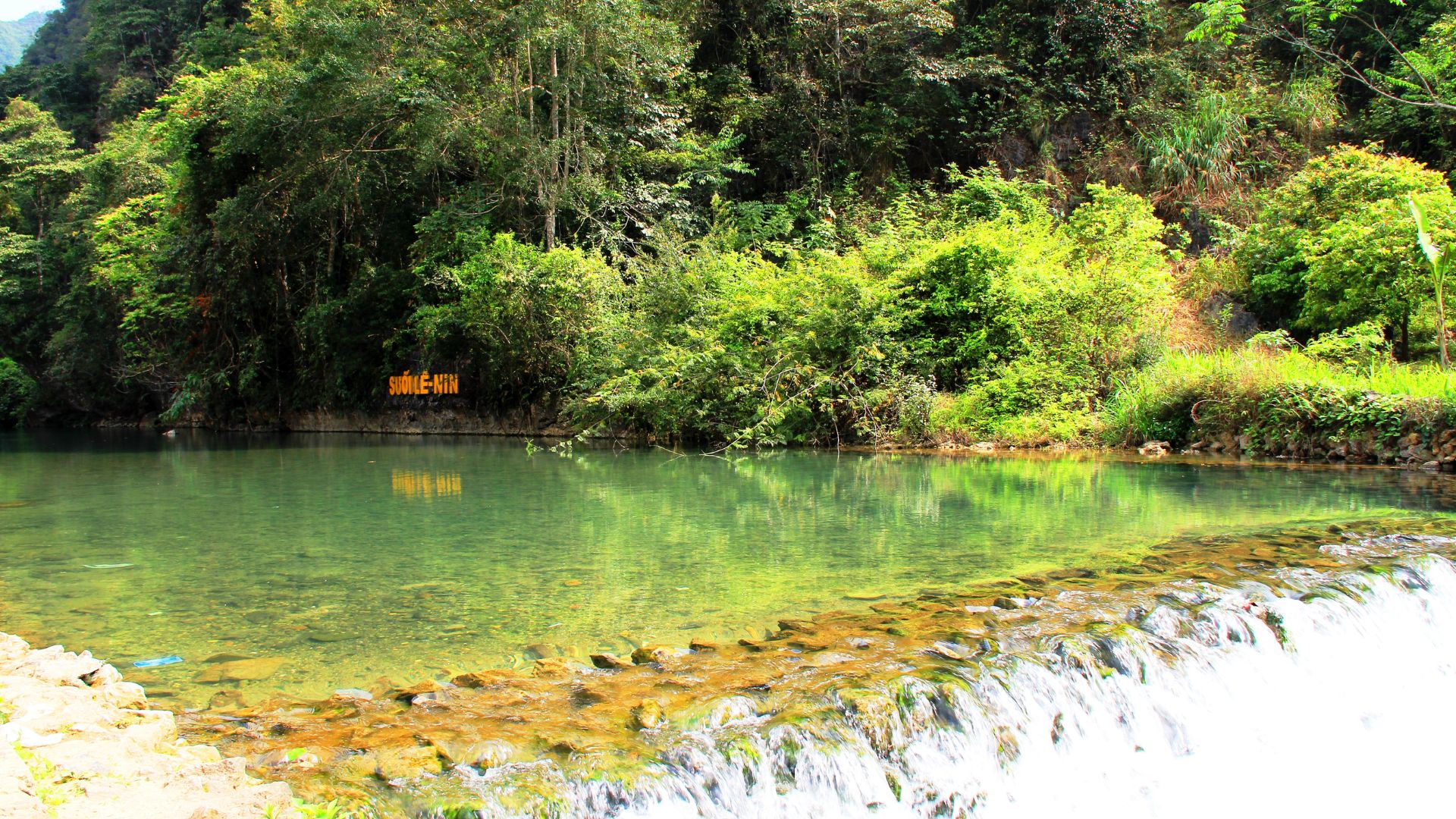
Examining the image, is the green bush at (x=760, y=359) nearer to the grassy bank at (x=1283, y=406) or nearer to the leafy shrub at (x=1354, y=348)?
the grassy bank at (x=1283, y=406)

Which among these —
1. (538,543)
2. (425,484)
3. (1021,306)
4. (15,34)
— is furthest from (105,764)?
(15,34)

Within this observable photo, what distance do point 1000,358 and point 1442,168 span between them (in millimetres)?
12056

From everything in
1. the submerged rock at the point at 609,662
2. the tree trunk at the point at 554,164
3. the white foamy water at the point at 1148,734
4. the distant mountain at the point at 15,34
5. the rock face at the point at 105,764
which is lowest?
the white foamy water at the point at 1148,734

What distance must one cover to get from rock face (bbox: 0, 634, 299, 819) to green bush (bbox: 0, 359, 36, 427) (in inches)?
1685

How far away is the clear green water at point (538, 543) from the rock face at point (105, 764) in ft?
1.87

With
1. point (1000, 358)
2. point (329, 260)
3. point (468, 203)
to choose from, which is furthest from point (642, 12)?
point (1000, 358)

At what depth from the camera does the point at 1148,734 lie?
4281 millimetres

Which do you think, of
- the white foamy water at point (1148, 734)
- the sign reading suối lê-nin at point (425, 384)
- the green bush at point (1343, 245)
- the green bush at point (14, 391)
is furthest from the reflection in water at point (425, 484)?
the green bush at point (14, 391)

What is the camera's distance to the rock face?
2648 millimetres

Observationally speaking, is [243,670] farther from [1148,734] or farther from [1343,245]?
[1343,245]

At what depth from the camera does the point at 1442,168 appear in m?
19.6

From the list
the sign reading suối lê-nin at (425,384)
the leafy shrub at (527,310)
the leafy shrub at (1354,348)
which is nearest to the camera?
the leafy shrub at (1354,348)

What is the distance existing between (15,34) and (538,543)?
145 meters

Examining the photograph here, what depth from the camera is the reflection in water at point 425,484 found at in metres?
11.1
